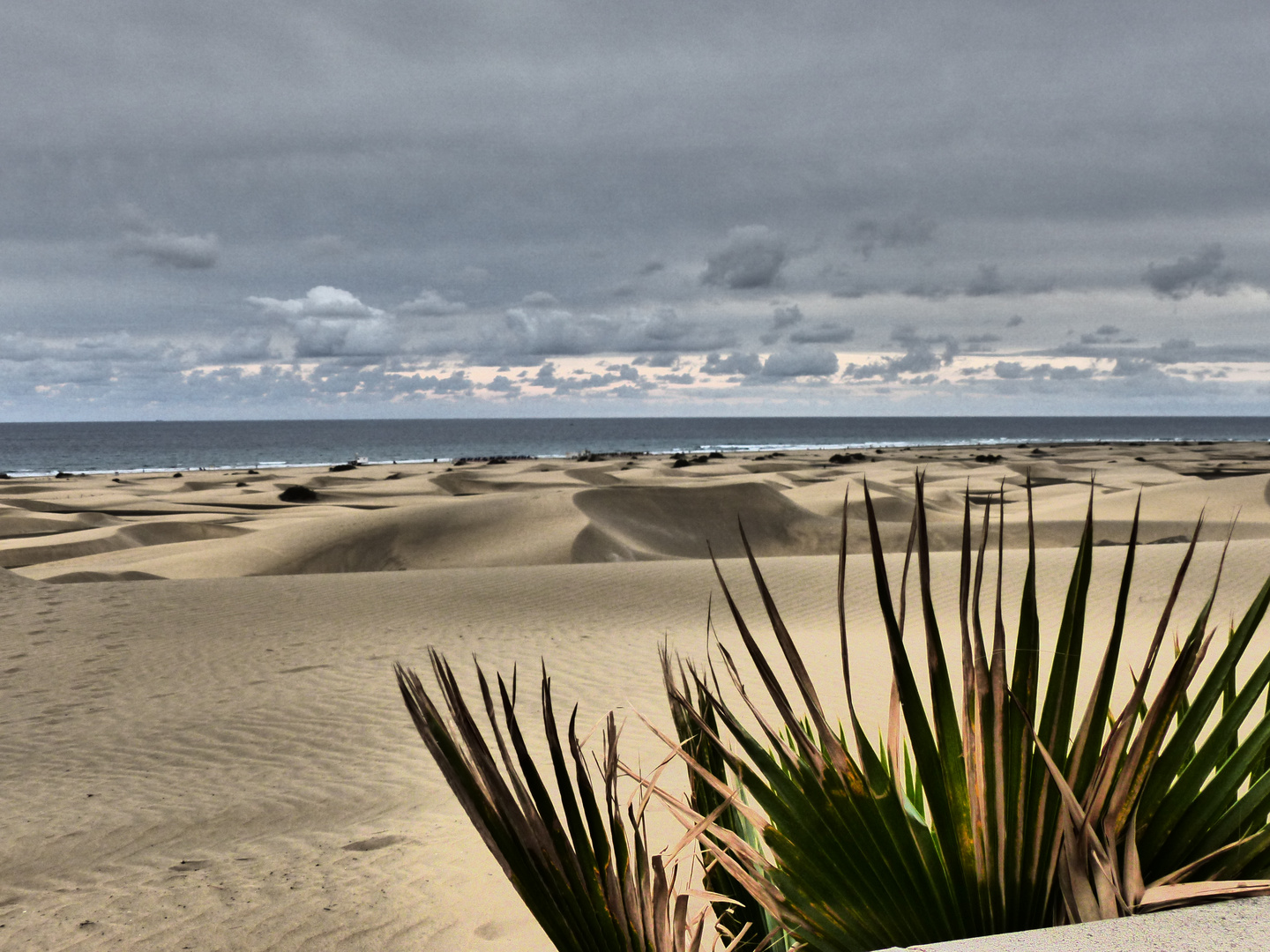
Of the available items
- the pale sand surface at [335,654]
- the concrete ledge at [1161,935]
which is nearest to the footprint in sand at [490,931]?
the pale sand surface at [335,654]

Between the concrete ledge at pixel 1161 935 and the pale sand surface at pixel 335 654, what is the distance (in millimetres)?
2738

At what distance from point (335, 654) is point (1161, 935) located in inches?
346

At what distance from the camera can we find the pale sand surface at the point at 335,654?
386cm

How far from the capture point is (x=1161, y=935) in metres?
1.10

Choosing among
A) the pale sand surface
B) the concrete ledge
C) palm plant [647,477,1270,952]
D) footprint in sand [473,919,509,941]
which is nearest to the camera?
the concrete ledge

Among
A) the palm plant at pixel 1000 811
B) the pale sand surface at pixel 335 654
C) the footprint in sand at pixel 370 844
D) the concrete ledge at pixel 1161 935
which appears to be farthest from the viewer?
the footprint in sand at pixel 370 844

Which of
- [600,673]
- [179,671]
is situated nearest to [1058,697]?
[600,673]

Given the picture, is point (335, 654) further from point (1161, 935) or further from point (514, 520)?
point (514, 520)

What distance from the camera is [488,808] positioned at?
1.31 m

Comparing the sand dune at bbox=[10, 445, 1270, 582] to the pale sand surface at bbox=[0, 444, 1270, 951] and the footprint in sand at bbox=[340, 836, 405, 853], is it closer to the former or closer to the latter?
the pale sand surface at bbox=[0, 444, 1270, 951]

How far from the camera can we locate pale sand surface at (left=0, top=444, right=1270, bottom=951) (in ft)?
12.6

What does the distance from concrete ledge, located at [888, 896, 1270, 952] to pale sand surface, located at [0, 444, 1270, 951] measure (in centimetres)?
274

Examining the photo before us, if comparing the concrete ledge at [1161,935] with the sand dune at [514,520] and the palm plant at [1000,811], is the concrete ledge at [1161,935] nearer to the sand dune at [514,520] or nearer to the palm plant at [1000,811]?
the palm plant at [1000,811]

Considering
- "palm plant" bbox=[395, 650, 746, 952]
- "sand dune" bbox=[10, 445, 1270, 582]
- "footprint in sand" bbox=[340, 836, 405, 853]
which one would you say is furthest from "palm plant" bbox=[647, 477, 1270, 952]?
"sand dune" bbox=[10, 445, 1270, 582]
